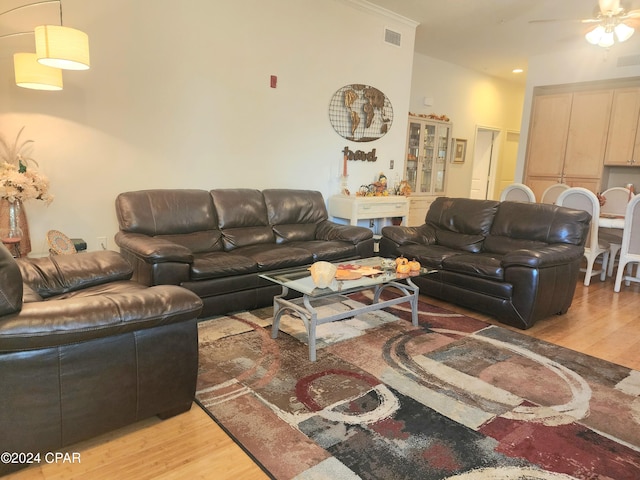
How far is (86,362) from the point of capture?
158cm

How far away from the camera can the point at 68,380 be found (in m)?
1.55

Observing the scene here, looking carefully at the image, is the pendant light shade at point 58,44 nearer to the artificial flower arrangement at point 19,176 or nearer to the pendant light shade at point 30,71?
the pendant light shade at point 30,71

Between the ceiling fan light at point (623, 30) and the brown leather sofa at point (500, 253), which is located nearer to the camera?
the brown leather sofa at point (500, 253)

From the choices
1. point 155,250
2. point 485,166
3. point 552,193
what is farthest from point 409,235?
point 485,166

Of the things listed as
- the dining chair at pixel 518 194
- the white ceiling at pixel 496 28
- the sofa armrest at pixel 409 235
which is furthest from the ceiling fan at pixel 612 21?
the sofa armrest at pixel 409 235

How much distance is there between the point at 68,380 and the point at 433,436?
1.54m

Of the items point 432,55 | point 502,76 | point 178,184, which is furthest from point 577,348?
point 502,76

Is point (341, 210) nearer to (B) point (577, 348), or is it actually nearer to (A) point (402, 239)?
(A) point (402, 239)

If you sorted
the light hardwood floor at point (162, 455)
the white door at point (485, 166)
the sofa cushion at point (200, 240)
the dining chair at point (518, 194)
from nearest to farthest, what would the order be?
1. the light hardwood floor at point (162, 455)
2. the sofa cushion at point (200, 240)
3. the dining chair at point (518, 194)
4. the white door at point (485, 166)

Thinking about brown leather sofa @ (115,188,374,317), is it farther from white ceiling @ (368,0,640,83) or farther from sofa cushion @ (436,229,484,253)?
white ceiling @ (368,0,640,83)

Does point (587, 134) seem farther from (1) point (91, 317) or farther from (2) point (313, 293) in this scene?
(1) point (91, 317)

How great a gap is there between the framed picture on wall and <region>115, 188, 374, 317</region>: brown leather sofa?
4029 mm

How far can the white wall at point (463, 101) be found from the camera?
22.5ft

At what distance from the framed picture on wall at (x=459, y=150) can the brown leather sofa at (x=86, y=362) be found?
6.72 metres
